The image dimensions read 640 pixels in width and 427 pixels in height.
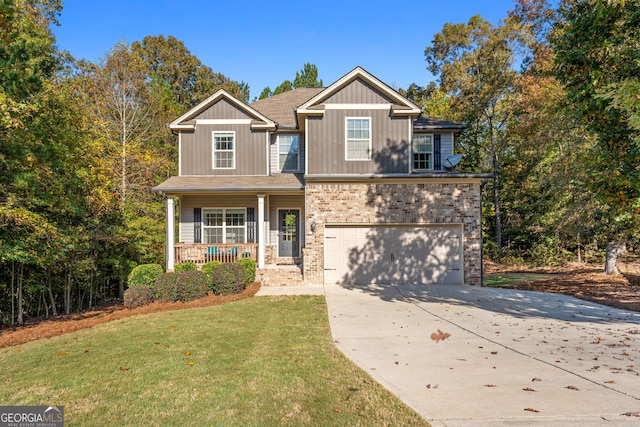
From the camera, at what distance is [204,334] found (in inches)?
270

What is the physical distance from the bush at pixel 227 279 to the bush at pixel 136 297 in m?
1.84

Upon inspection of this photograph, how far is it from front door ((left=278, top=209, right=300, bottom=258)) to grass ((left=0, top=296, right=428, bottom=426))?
7664 millimetres

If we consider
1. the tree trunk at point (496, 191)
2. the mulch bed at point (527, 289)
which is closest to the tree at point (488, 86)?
the tree trunk at point (496, 191)

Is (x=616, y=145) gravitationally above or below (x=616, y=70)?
below

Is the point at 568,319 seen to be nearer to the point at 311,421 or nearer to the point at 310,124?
the point at 311,421

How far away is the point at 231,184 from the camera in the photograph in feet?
45.2

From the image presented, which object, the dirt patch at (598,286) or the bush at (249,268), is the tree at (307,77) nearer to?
the dirt patch at (598,286)

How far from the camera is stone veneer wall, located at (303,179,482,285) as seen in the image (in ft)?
41.1

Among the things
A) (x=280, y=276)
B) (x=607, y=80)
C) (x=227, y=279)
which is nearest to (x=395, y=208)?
(x=280, y=276)

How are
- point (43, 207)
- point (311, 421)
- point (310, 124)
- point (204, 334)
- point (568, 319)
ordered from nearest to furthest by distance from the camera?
point (311, 421) < point (204, 334) < point (568, 319) < point (43, 207) < point (310, 124)

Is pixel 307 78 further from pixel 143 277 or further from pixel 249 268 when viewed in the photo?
pixel 143 277

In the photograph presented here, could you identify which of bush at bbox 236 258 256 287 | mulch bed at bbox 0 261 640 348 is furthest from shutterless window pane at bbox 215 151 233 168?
mulch bed at bbox 0 261 640 348

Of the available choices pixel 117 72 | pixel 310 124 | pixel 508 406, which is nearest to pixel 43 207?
pixel 310 124

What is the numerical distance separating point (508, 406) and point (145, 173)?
1791cm
